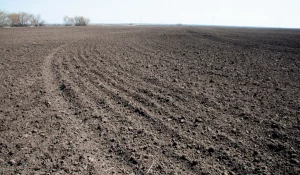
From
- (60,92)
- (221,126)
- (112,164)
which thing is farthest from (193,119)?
(60,92)

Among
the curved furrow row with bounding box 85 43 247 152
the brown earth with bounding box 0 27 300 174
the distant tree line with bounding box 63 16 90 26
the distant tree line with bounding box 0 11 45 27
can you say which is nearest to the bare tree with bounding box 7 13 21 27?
the distant tree line with bounding box 0 11 45 27

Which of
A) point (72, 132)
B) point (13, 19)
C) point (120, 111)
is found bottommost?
point (72, 132)

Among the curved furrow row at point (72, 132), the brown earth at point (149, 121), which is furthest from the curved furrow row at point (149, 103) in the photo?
the curved furrow row at point (72, 132)

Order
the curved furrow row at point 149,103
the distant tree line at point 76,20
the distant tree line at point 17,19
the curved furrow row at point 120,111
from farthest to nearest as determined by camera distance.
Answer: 1. the distant tree line at point 76,20
2. the distant tree line at point 17,19
3. the curved furrow row at point 149,103
4. the curved furrow row at point 120,111

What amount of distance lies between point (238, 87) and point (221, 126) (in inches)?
105

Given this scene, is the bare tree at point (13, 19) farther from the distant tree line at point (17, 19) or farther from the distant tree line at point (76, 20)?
the distant tree line at point (76, 20)

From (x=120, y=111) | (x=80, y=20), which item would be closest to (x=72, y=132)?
(x=120, y=111)

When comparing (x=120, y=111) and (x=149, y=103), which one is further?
(x=149, y=103)

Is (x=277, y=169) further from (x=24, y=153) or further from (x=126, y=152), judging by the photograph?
(x=24, y=153)

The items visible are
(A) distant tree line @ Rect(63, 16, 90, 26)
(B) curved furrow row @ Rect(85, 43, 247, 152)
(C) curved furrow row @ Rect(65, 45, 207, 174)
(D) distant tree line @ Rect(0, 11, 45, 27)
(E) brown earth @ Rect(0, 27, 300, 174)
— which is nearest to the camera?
(E) brown earth @ Rect(0, 27, 300, 174)

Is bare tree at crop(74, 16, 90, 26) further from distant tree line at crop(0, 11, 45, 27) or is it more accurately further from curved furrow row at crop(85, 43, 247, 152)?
curved furrow row at crop(85, 43, 247, 152)

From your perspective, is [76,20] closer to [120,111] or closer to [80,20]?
[80,20]

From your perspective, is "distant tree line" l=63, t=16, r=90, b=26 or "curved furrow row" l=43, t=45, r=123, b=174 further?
"distant tree line" l=63, t=16, r=90, b=26

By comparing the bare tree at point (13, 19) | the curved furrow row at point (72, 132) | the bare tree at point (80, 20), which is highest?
the bare tree at point (80, 20)
